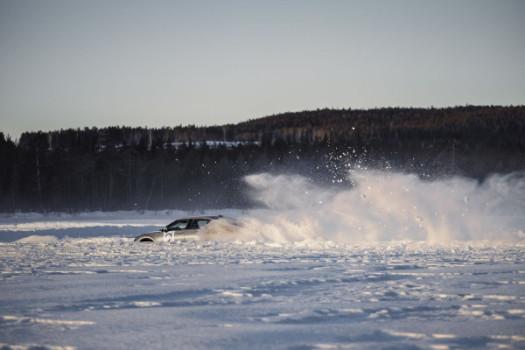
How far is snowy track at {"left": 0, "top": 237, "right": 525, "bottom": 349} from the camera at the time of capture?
6.81 meters

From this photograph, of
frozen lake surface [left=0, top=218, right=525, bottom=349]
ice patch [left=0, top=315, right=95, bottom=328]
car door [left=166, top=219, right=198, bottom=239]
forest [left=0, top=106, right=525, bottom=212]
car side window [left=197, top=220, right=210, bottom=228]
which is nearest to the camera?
frozen lake surface [left=0, top=218, right=525, bottom=349]

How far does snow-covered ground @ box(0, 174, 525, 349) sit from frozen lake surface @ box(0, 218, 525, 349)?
0.02 metres

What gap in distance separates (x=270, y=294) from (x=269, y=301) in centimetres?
64

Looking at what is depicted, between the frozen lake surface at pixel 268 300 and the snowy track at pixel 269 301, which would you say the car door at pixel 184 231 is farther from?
the snowy track at pixel 269 301

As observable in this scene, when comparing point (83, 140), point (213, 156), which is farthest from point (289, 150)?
point (83, 140)

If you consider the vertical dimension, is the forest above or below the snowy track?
above

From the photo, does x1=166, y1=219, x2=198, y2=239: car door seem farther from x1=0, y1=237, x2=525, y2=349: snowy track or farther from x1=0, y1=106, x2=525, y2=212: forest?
x1=0, y1=106, x2=525, y2=212: forest

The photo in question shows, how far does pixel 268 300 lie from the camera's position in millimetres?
9180

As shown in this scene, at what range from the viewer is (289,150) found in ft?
384

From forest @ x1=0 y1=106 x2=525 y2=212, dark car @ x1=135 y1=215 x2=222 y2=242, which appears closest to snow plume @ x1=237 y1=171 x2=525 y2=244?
dark car @ x1=135 y1=215 x2=222 y2=242

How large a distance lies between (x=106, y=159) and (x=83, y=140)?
52.5 metres

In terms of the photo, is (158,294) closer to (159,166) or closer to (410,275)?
(410,275)

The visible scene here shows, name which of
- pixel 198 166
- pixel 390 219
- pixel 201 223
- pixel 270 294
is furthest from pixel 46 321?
pixel 198 166

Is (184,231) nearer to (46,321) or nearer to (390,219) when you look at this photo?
(390,219)
